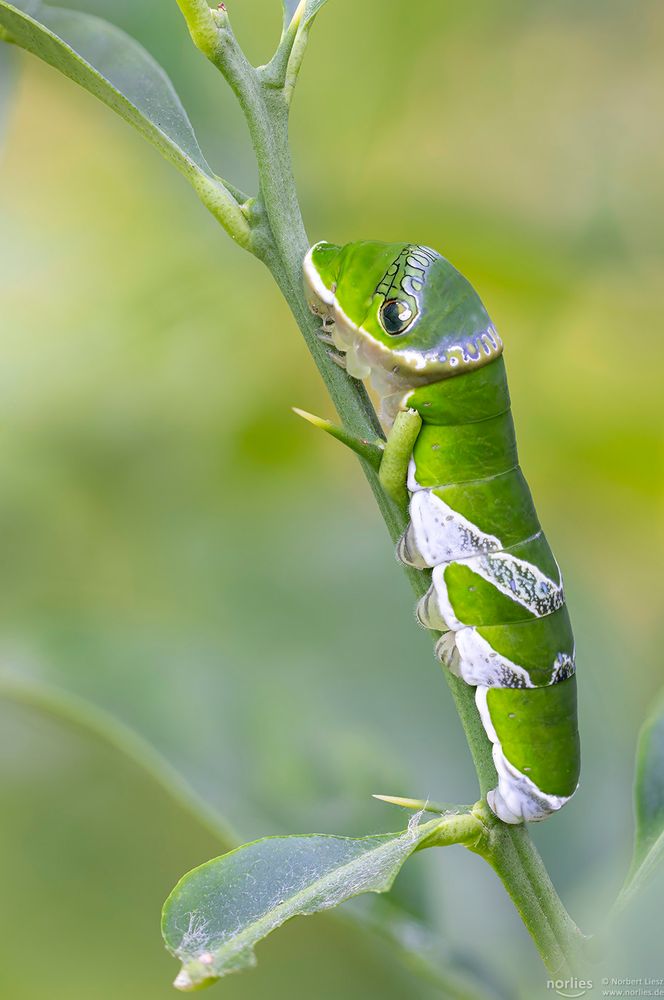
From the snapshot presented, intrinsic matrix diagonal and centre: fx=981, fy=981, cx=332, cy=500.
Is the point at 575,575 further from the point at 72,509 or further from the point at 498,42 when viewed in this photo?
the point at 498,42

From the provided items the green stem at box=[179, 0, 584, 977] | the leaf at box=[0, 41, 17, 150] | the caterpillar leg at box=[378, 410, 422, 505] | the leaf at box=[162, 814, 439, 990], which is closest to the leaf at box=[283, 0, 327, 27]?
the green stem at box=[179, 0, 584, 977]

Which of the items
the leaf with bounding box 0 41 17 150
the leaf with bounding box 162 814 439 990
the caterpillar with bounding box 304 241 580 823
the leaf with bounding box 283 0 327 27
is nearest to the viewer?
the leaf with bounding box 162 814 439 990

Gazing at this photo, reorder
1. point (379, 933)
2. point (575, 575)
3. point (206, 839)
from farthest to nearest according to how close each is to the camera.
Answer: point (575, 575) → point (206, 839) → point (379, 933)

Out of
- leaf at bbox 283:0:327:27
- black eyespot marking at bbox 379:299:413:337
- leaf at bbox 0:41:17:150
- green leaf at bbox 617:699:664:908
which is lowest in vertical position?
green leaf at bbox 617:699:664:908

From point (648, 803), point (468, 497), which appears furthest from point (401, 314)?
point (648, 803)

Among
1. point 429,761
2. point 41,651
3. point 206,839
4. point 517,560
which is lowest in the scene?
point 206,839

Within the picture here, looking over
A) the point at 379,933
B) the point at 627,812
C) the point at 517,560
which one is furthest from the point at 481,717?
the point at 627,812

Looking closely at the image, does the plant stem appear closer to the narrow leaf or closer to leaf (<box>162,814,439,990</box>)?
leaf (<box>162,814,439,990</box>)

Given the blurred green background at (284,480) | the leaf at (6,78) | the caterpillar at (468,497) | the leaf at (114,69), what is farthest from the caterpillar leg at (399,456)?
the leaf at (6,78)
